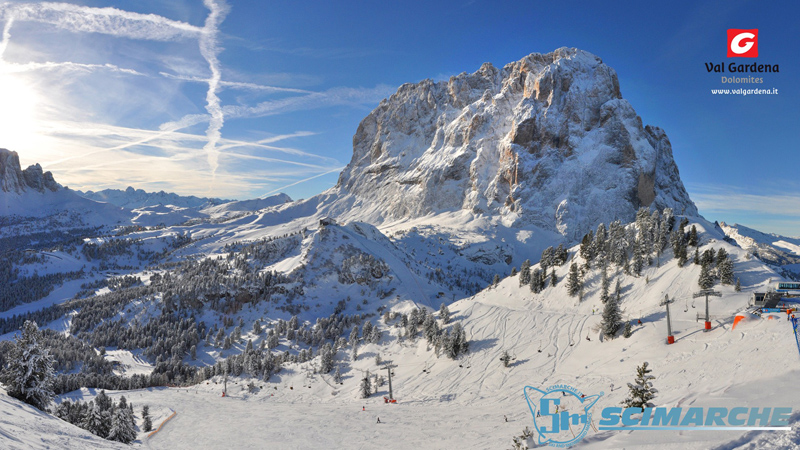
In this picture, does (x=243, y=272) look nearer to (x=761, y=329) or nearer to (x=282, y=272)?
(x=282, y=272)

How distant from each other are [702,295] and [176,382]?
9733 centimetres

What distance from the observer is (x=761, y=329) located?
106ft

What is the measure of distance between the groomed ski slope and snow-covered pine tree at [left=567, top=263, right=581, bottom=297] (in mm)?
1622

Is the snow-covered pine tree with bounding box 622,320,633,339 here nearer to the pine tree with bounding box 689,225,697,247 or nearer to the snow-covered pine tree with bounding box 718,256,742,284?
the snow-covered pine tree with bounding box 718,256,742,284

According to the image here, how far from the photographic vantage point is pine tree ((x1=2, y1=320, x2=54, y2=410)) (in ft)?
99.1

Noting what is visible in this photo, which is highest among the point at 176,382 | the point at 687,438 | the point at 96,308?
the point at 687,438

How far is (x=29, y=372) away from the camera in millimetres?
30188

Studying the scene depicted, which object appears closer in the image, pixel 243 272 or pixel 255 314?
pixel 255 314

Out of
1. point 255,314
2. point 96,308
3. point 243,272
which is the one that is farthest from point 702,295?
point 96,308

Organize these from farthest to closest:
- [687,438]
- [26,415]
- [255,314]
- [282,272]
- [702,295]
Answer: [282,272] < [255,314] < [702,295] < [26,415] < [687,438]

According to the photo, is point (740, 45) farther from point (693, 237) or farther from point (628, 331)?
point (628, 331)

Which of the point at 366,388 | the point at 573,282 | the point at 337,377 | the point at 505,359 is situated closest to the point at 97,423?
the point at 366,388

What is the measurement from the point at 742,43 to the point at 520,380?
43.0 metres

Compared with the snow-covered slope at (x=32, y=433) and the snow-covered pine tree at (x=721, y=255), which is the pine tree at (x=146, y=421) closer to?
the snow-covered slope at (x=32, y=433)
